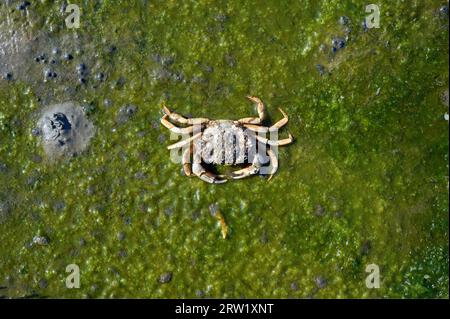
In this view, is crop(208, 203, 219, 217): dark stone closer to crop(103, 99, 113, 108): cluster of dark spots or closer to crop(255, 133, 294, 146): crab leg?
crop(255, 133, 294, 146): crab leg

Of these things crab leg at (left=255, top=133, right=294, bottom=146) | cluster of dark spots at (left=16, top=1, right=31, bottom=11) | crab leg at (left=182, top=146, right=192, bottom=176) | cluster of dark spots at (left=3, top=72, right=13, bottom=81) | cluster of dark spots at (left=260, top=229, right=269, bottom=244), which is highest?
cluster of dark spots at (left=16, top=1, right=31, bottom=11)

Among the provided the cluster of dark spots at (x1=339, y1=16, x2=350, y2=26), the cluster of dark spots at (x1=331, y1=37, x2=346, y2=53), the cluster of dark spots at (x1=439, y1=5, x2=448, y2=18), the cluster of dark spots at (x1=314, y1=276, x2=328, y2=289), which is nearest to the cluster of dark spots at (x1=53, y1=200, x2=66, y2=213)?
the cluster of dark spots at (x1=314, y1=276, x2=328, y2=289)

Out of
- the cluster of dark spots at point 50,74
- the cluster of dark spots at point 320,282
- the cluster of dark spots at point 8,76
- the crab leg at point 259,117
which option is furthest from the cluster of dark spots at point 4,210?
the cluster of dark spots at point 320,282

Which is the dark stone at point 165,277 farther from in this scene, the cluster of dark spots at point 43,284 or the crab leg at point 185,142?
the crab leg at point 185,142

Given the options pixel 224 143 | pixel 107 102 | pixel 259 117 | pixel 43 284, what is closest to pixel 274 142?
pixel 259 117

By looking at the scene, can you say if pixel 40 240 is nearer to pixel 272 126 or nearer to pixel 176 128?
pixel 176 128

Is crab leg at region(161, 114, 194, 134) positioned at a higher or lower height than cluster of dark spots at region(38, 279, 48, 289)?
higher
